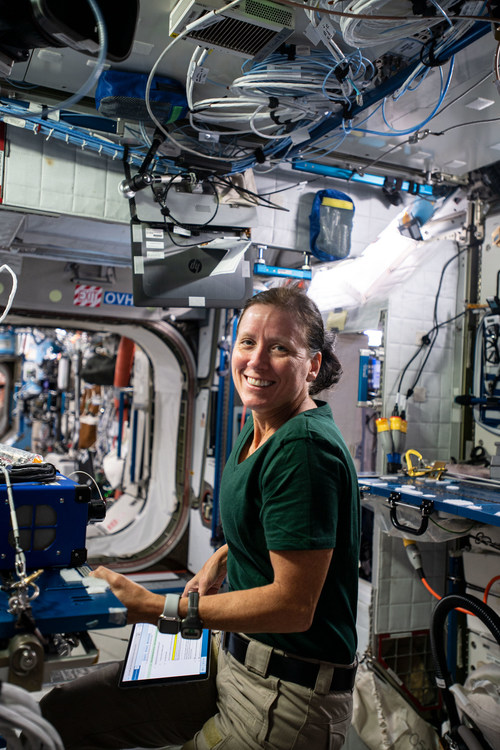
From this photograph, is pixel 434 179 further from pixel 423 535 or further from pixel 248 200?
pixel 423 535

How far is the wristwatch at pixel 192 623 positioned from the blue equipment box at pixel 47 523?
0.49 metres

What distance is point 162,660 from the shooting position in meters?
2.24

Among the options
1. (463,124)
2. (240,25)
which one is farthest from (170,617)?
(463,124)

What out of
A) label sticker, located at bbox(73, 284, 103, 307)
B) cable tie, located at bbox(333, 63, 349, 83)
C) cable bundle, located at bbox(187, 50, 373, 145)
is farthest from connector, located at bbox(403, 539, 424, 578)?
label sticker, located at bbox(73, 284, 103, 307)

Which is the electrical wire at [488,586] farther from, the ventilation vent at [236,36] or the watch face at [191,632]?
the ventilation vent at [236,36]

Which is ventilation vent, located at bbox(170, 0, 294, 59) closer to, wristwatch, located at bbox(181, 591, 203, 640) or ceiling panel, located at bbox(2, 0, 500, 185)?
ceiling panel, located at bbox(2, 0, 500, 185)

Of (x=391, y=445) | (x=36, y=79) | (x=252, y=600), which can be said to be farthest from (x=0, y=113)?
(x=391, y=445)

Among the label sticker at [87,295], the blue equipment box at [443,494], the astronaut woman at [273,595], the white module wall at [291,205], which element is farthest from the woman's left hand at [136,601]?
the label sticker at [87,295]

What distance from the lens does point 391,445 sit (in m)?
4.18

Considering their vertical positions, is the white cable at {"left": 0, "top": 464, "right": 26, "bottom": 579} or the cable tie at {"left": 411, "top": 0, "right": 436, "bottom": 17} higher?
the cable tie at {"left": 411, "top": 0, "right": 436, "bottom": 17}

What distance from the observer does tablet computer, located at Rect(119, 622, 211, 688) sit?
206cm

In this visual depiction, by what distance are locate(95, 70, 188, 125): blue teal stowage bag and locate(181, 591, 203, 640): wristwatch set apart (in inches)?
98.8

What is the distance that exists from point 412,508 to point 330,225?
203 cm

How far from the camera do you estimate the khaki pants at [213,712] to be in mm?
1753
